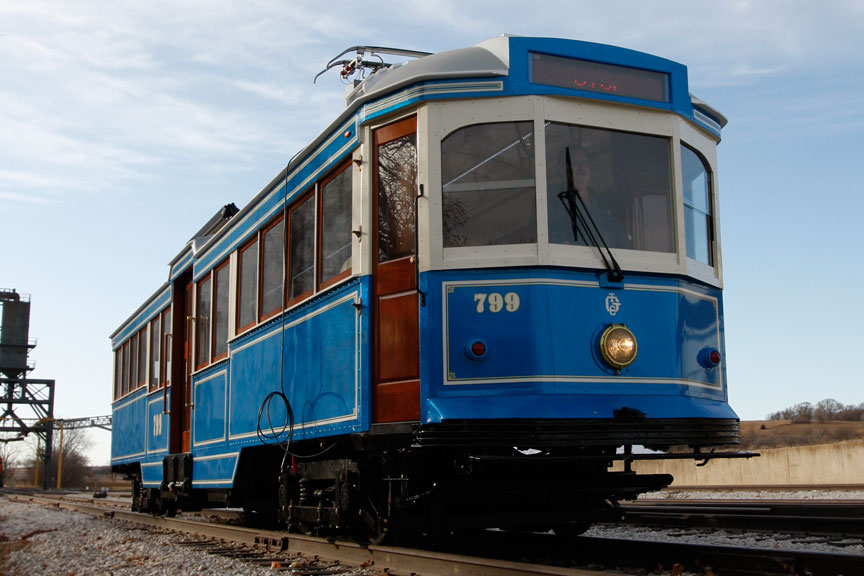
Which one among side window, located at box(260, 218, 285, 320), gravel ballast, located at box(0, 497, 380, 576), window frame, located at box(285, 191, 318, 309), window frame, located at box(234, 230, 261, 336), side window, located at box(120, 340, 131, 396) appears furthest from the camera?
side window, located at box(120, 340, 131, 396)

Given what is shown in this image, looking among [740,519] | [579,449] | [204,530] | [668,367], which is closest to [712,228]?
[668,367]

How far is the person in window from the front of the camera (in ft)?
20.5

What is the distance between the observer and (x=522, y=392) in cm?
591

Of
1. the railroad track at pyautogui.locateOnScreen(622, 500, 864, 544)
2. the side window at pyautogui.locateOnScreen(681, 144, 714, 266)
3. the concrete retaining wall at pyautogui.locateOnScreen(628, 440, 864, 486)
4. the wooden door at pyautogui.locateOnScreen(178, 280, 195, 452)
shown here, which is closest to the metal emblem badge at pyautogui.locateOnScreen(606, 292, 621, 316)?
the side window at pyautogui.locateOnScreen(681, 144, 714, 266)

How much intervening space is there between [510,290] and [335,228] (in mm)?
1713

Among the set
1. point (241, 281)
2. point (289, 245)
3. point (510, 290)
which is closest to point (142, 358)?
point (241, 281)

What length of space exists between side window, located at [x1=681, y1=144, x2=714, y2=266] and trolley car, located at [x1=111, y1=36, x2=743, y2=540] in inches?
0.8

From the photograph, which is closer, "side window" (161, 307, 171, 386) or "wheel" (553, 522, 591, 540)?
"wheel" (553, 522, 591, 540)

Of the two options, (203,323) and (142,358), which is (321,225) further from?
(142,358)

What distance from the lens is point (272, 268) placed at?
8.56 m

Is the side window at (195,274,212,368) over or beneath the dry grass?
over

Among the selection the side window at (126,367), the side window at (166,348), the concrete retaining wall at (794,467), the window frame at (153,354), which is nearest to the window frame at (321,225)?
the side window at (166,348)

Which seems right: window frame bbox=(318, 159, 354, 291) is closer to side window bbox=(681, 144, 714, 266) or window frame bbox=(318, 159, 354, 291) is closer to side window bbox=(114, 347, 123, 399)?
side window bbox=(681, 144, 714, 266)

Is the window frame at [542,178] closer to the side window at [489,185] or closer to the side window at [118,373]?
the side window at [489,185]
